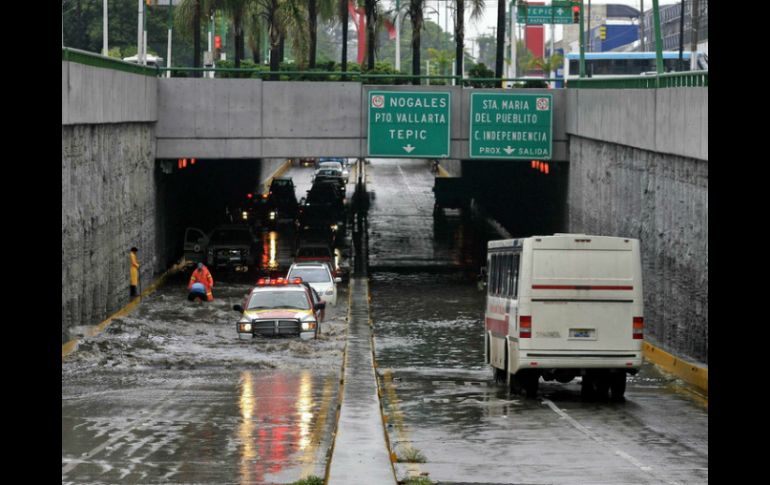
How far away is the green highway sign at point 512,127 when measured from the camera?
46.7 metres

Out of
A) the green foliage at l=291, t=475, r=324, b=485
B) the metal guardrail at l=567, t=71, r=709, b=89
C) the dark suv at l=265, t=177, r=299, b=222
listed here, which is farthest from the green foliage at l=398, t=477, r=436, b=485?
the dark suv at l=265, t=177, r=299, b=222

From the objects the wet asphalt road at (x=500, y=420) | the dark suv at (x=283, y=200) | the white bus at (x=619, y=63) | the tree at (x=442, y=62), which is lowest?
the wet asphalt road at (x=500, y=420)

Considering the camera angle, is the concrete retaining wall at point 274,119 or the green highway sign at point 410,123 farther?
the green highway sign at point 410,123

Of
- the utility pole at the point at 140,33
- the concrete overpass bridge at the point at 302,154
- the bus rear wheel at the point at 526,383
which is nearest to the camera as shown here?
the bus rear wheel at the point at 526,383

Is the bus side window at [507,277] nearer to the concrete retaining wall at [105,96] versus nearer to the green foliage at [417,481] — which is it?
the green foliage at [417,481]

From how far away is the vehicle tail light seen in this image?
21766mm

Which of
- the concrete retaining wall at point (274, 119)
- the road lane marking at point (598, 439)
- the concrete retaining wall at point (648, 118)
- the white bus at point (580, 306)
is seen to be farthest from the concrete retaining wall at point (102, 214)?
the concrete retaining wall at point (648, 118)

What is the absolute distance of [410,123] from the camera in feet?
153

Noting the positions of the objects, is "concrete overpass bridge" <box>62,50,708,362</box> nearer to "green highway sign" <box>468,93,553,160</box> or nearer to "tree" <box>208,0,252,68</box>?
"green highway sign" <box>468,93,553,160</box>

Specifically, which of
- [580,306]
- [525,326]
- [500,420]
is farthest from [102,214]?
[500,420]

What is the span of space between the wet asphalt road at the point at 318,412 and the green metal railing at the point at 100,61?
6.33m

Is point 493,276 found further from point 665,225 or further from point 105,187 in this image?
point 105,187
